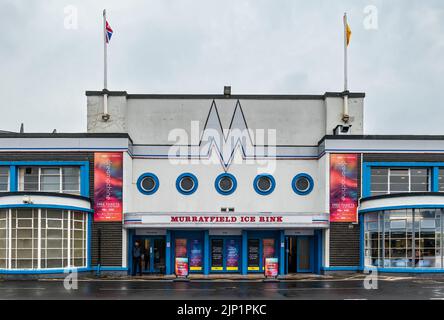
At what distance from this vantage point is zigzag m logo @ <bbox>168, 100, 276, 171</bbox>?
3053cm

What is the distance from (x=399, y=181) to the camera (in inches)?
1166

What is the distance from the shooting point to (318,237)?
29641 mm

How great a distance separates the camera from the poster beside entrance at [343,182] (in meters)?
28.9

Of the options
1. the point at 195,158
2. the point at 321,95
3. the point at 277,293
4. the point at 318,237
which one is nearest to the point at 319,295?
the point at 277,293

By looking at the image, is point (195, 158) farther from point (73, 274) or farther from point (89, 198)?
point (73, 274)

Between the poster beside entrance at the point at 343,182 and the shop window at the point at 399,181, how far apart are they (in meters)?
1.36

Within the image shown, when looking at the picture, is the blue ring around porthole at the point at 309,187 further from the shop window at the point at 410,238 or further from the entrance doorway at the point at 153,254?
the entrance doorway at the point at 153,254

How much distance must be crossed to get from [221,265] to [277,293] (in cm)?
995

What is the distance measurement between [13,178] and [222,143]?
40.2 feet

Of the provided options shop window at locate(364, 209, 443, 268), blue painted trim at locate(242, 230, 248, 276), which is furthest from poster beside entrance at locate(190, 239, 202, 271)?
shop window at locate(364, 209, 443, 268)

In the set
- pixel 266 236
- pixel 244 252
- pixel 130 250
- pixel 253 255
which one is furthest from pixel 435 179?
pixel 130 250

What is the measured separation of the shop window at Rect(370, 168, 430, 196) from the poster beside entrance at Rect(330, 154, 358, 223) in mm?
1360

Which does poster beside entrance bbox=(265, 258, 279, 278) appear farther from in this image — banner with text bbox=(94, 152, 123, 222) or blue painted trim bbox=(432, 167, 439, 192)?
blue painted trim bbox=(432, 167, 439, 192)

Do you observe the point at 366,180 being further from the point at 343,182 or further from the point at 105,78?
the point at 105,78
